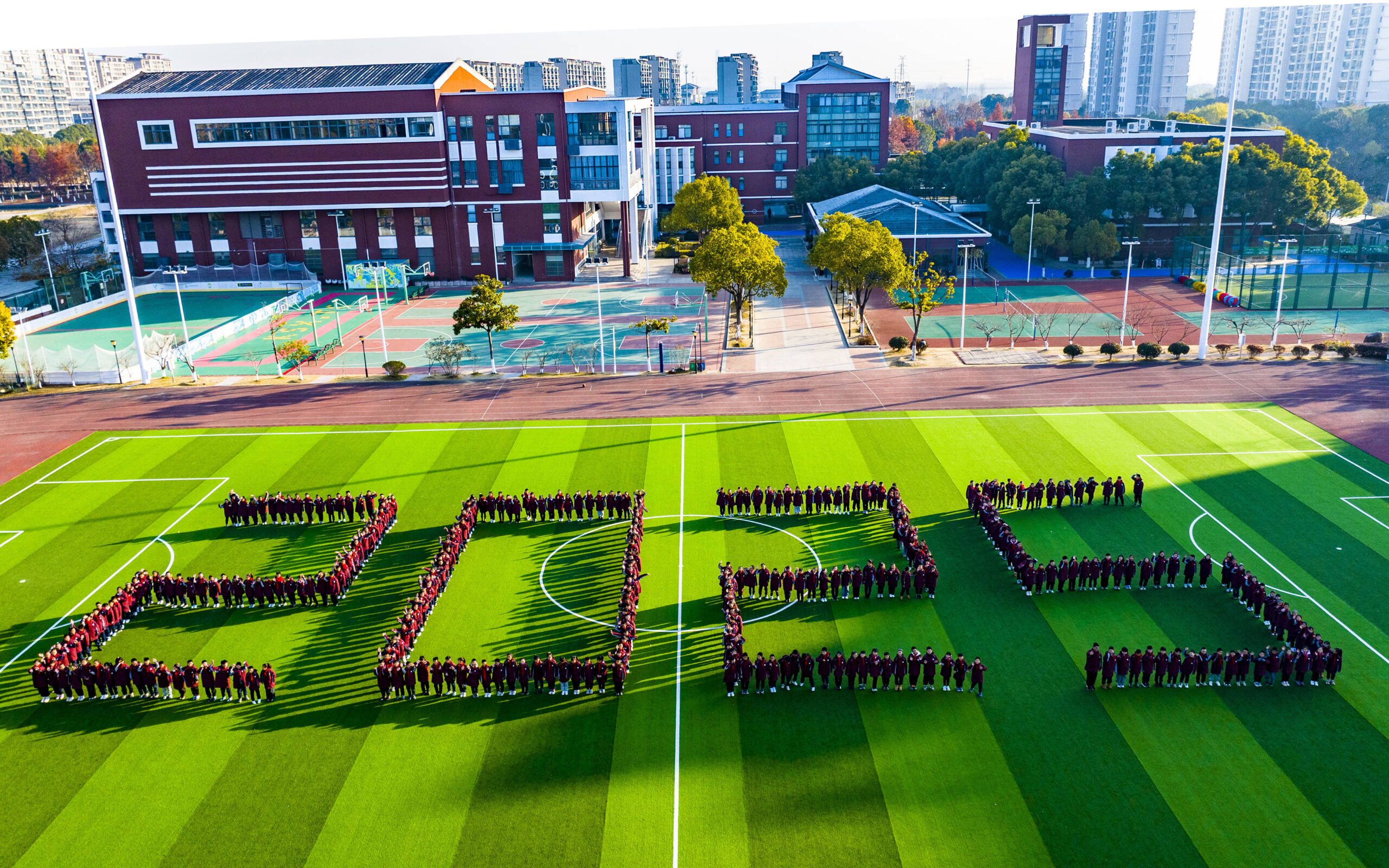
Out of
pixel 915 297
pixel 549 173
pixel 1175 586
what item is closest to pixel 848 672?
pixel 1175 586

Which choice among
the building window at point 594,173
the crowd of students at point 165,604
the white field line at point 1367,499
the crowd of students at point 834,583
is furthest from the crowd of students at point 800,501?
the building window at point 594,173

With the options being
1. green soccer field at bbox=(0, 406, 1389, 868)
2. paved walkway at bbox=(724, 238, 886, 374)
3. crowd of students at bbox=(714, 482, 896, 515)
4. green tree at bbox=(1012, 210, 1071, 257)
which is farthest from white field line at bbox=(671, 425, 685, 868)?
green tree at bbox=(1012, 210, 1071, 257)

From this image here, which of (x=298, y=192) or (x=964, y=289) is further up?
(x=298, y=192)

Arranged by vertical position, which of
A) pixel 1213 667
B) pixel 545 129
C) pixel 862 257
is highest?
pixel 545 129

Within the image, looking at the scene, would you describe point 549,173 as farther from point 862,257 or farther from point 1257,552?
point 1257,552

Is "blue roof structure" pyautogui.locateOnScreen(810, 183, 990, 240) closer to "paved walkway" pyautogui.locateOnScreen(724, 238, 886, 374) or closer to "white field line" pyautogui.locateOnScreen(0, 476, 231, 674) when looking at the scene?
"paved walkway" pyautogui.locateOnScreen(724, 238, 886, 374)


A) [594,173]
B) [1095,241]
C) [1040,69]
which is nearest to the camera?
[1095,241]

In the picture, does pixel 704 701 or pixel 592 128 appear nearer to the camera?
pixel 704 701
